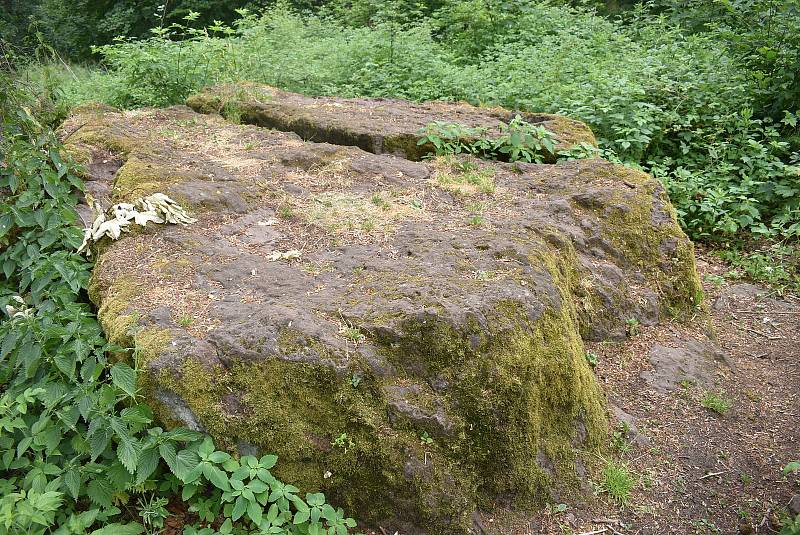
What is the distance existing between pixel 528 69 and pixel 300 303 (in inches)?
265

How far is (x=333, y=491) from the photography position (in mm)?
Result: 2834

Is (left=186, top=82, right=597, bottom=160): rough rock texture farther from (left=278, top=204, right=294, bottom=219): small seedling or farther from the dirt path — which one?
the dirt path

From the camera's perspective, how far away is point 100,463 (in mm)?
2736

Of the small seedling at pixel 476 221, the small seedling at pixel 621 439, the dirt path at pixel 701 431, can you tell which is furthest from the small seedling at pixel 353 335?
the small seedling at pixel 621 439

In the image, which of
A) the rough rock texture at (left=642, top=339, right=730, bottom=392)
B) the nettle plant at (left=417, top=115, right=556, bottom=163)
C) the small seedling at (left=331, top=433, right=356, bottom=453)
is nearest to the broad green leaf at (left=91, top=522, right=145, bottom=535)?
the small seedling at (left=331, top=433, right=356, bottom=453)

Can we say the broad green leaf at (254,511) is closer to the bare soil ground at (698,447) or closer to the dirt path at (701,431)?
the bare soil ground at (698,447)

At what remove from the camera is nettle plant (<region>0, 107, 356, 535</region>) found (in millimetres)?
2545

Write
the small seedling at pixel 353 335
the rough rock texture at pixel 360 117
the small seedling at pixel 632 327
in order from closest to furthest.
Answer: the small seedling at pixel 353 335
the small seedling at pixel 632 327
the rough rock texture at pixel 360 117

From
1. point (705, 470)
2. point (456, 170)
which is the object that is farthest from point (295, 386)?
point (456, 170)

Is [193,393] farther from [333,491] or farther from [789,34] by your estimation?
[789,34]

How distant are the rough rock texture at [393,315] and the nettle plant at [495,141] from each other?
697 mm

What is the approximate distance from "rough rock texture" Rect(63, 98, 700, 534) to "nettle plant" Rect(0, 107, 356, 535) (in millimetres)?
146

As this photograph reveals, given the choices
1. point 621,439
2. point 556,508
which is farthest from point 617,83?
point 556,508

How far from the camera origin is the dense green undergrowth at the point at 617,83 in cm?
638
